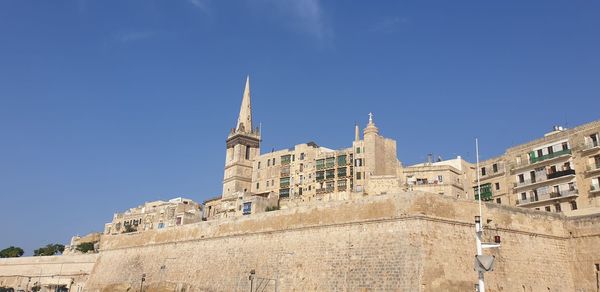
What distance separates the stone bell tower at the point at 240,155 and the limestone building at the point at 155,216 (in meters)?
5.60

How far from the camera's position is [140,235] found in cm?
3716

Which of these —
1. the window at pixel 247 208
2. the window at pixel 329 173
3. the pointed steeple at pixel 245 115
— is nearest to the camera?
the window at pixel 329 173

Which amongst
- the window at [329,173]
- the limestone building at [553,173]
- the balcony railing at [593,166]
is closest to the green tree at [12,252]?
the window at [329,173]

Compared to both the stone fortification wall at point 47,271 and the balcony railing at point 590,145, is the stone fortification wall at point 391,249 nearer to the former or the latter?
the balcony railing at point 590,145

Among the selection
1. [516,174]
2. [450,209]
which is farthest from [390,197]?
[516,174]

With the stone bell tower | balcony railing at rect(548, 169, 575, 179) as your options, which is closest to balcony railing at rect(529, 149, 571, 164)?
balcony railing at rect(548, 169, 575, 179)

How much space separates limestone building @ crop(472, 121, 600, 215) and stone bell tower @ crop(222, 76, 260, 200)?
28.2 meters

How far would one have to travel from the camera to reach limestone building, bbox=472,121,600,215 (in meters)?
33.2

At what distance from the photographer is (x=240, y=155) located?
60.2 m

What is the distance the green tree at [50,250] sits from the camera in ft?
217

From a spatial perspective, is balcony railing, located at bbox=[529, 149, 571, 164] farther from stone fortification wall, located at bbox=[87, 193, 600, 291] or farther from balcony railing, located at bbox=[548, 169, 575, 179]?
stone fortification wall, located at bbox=[87, 193, 600, 291]

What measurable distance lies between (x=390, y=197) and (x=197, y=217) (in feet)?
132

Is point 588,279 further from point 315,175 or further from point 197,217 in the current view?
point 197,217

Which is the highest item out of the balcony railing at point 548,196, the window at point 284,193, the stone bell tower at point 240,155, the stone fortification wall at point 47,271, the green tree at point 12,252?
the stone bell tower at point 240,155
